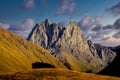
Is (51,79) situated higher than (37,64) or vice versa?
(37,64)

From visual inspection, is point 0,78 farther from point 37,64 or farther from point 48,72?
point 37,64

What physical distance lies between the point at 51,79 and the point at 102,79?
13868 millimetres

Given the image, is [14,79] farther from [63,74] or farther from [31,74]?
[63,74]

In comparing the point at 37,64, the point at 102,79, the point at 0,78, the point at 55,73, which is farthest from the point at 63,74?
the point at 37,64

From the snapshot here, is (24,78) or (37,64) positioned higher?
(37,64)

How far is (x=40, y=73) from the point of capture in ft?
201

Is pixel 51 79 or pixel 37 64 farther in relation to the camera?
pixel 37 64

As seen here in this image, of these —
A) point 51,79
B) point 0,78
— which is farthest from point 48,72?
point 0,78

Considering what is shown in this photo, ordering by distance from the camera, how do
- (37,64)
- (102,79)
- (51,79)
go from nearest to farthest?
(51,79), (102,79), (37,64)

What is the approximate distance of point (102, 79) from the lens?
60.4 m

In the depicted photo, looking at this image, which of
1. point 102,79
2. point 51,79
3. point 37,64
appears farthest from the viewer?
point 37,64

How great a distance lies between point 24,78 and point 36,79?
10.2 feet

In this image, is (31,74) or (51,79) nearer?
(51,79)

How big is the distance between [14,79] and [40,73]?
809 cm
